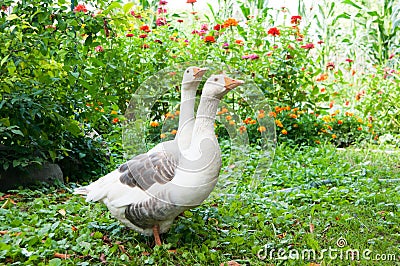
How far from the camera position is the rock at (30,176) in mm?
3838

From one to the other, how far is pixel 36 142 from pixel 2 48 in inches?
34.4

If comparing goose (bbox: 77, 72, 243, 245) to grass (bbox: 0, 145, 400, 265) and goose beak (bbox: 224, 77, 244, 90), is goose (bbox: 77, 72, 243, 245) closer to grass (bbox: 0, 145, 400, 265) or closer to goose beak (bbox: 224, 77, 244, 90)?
goose beak (bbox: 224, 77, 244, 90)

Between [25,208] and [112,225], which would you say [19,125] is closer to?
[25,208]

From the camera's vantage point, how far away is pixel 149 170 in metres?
2.62

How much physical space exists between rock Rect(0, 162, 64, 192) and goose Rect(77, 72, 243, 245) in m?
1.48

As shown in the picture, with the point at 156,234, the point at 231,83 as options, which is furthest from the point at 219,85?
the point at 156,234

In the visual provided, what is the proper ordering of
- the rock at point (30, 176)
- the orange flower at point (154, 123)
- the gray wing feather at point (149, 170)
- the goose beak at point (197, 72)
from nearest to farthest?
1. the goose beak at point (197, 72)
2. the gray wing feather at point (149, 170)
3. the orange flower at point (154, 123)
4. the rock at point (30, 176)

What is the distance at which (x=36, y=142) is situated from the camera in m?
3.92

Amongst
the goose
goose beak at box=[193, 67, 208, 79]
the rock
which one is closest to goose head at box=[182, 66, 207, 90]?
goose beak at box=[193, 67, 208, 79]

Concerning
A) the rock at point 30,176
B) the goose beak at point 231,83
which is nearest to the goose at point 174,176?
the goose beak at point 231,83

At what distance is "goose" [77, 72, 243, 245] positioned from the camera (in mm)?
2527

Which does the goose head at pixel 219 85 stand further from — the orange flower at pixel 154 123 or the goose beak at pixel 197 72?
the orange flower at pixel 154 123

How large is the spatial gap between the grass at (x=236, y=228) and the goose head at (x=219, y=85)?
44 cm

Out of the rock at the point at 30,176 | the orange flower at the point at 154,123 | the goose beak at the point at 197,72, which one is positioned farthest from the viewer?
the rock at the point at 30,176
